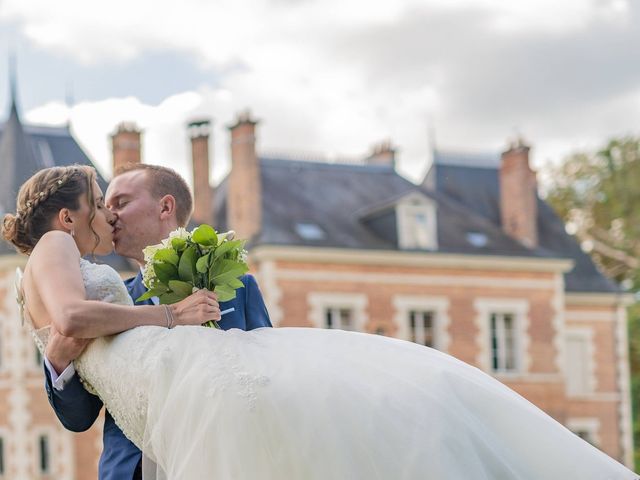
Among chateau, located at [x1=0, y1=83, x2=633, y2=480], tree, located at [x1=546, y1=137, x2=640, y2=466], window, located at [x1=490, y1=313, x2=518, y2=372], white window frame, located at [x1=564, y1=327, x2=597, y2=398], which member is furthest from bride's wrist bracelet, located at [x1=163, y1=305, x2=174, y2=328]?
tree, located at [x1=546, y1=137, x2=640, y2=466]

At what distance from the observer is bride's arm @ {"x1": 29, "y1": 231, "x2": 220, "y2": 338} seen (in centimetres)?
385

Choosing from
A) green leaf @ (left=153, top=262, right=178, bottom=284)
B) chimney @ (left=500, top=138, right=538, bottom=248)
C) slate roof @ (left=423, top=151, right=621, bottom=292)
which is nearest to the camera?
green leaf @ (left=153, top=262, right=178, bottom=284)

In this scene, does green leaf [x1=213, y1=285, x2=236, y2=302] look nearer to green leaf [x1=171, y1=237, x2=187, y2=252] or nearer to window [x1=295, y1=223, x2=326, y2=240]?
green leaf [x1=171, y1=237, x2=187, y2=252]

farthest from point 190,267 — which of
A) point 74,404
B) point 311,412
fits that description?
point 311,412

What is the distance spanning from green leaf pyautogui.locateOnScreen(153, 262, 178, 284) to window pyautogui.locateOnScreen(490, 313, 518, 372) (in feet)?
86.7

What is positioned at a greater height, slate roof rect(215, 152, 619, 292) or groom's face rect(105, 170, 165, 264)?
slate roof rect(215, 152, 619, 292)

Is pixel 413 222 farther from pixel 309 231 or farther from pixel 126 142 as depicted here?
pixel 126 142

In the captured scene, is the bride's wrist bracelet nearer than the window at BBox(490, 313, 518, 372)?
Yes

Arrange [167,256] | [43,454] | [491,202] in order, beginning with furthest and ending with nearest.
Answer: [491,202] < [43,454] < [167,256]

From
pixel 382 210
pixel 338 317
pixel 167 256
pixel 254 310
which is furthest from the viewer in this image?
pixel 382 210

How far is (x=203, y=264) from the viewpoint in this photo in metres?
4.16

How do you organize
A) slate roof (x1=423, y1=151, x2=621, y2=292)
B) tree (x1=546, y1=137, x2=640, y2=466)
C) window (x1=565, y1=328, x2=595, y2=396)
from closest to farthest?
window (x1=565, y1=328, x2=595, y2=396) → slate roof (x1=423, y1=151, x2=621, y2=292) → tree (x1=546, y1=137, x2=640, y2=466)

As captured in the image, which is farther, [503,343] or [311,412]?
[503,343]

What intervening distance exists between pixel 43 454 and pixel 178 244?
24.1m
